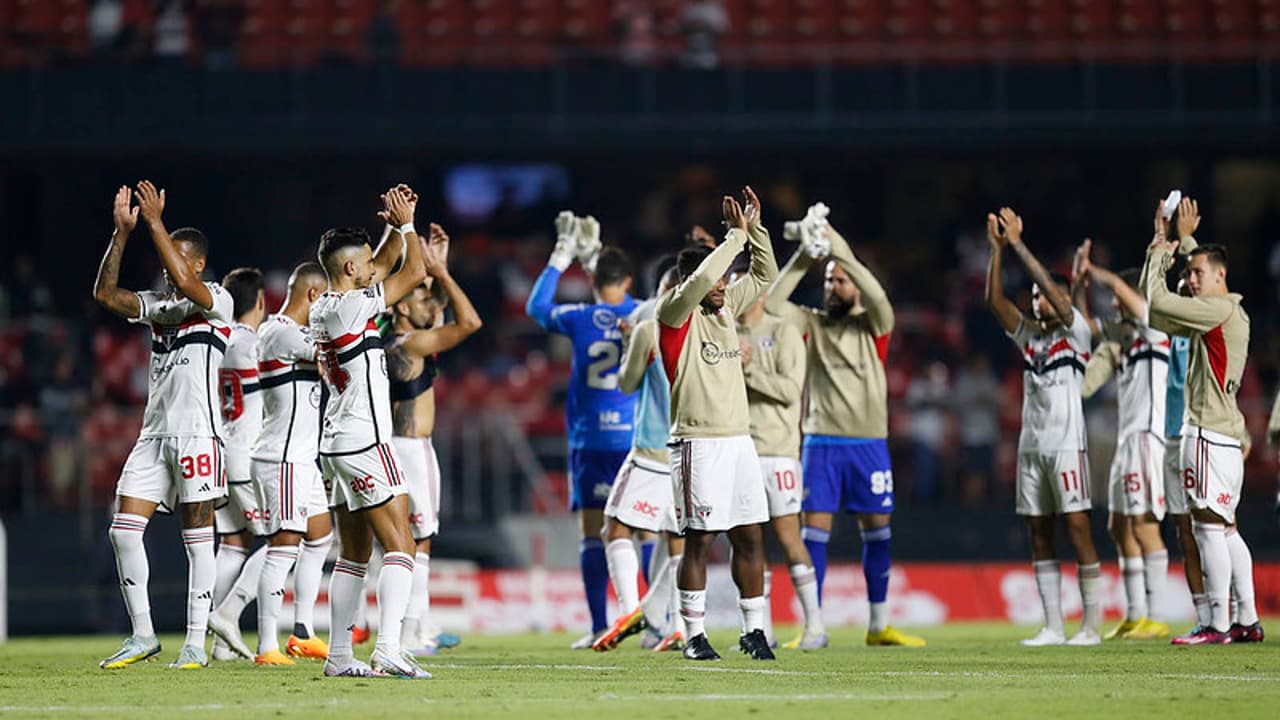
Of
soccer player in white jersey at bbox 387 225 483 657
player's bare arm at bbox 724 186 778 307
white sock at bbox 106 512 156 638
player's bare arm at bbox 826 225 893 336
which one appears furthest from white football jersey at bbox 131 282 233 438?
player's bare arm at bbox 826 225 893 336

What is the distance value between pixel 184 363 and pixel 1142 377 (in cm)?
688

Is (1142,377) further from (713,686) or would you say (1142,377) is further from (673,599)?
(713,686)

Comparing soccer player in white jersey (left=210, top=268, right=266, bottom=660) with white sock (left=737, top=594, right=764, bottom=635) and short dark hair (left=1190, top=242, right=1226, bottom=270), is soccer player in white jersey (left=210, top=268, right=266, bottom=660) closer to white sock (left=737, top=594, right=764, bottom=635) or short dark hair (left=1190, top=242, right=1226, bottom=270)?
white sock (left=737, top=594, right=764, bottom=635)

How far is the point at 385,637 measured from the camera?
9375mm

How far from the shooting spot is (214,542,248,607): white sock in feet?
37.5

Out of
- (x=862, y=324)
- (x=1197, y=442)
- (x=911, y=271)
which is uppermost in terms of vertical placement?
(x=911, y=271)

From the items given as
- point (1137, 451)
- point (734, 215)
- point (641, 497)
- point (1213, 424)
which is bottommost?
point (641, 497)

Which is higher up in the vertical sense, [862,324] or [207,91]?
[207,91]

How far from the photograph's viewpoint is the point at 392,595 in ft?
Result: 30.8

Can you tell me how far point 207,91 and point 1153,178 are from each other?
13465 mm

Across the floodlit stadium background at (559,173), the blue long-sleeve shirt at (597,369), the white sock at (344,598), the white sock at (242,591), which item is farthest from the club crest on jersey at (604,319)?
the floodlit stadium background at (559,173)

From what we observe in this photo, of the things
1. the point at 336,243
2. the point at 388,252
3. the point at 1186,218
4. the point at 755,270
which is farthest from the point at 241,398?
the point at 1186,218

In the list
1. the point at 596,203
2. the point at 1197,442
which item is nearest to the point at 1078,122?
the point at 596,203

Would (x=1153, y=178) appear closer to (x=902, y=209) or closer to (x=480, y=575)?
(x=902, y=209)
